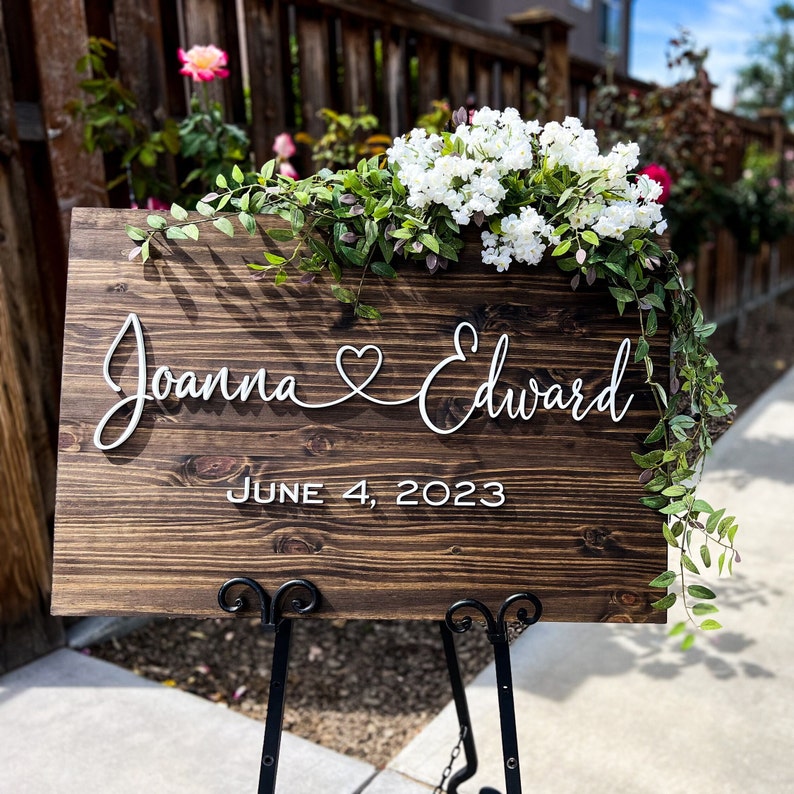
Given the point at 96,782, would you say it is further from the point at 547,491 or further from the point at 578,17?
the point at 578,17

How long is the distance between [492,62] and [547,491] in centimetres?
283

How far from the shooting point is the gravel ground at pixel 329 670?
7.48ft

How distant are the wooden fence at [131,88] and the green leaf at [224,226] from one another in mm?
1104

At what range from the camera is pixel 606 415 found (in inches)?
55.3

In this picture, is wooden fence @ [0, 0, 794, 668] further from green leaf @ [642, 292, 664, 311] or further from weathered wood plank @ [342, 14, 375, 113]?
green leaf @ [642, 292, 664, 311]

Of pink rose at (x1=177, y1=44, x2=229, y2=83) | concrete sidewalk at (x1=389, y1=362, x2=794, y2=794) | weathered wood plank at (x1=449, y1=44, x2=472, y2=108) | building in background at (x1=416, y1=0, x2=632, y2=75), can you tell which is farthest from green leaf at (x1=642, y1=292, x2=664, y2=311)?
building in background at (x1=416, y1=0, x2=632, y2=75)

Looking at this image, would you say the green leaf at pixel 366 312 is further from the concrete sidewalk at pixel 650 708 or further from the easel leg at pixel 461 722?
the concrete sidewalk at pixel 650 708

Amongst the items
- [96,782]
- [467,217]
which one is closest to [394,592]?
[467,217]

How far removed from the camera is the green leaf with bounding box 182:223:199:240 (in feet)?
4.50

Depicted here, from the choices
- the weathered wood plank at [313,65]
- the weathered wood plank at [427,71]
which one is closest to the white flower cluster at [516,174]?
the weathered wood plank at [313,65]

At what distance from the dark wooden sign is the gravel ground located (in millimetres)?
910

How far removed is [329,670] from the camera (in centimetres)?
255

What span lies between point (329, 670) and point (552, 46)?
3035 millimetres

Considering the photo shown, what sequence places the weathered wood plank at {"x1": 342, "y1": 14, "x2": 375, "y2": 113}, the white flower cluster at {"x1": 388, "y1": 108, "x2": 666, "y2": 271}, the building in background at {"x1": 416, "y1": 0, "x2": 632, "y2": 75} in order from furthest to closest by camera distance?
the building in background at {"x1": 416, "y1": 0, "x2": 632, "y2": 75} < the weathered wood plank at {"x1": 342, "y1": 14, "x2": 375, "y2": 113} < the white flower cluster at {"x1": 388, "y1": 108, "x2": 666, "y2": 271}
